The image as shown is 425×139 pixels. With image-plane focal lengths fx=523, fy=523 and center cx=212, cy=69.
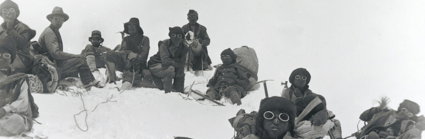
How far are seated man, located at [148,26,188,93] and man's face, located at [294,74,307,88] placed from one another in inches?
99.6

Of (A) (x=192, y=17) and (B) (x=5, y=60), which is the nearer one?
(B) (x=5, y=60)

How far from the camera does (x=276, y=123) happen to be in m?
5.07

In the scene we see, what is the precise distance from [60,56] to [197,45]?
300 cm

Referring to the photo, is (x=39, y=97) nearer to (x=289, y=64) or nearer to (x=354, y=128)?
(x=354, y=128)

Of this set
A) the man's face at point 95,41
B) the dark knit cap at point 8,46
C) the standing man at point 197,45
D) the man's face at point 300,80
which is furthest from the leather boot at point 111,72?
the man's face at point 300,80

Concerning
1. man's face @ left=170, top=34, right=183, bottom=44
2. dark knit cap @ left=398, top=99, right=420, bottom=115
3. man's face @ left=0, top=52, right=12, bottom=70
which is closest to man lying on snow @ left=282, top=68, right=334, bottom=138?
dark knit cap @ left=398, top=99, right=420, bottom=115

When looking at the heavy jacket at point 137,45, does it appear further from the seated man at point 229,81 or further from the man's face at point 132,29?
the seated man at point 229,81

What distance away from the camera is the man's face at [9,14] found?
7754mm

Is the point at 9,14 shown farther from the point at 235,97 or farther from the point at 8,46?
the point at 235,97

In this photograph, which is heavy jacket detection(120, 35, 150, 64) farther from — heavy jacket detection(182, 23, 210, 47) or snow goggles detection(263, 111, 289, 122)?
snow goggles detection(263, 111, 289, 122)

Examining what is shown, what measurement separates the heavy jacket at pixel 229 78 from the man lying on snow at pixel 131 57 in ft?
4.31

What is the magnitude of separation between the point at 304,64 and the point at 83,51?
535 cm

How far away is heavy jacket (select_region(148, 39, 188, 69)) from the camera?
9406 millimetres

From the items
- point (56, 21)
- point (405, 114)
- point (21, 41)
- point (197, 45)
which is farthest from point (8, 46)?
point (405, 114)
